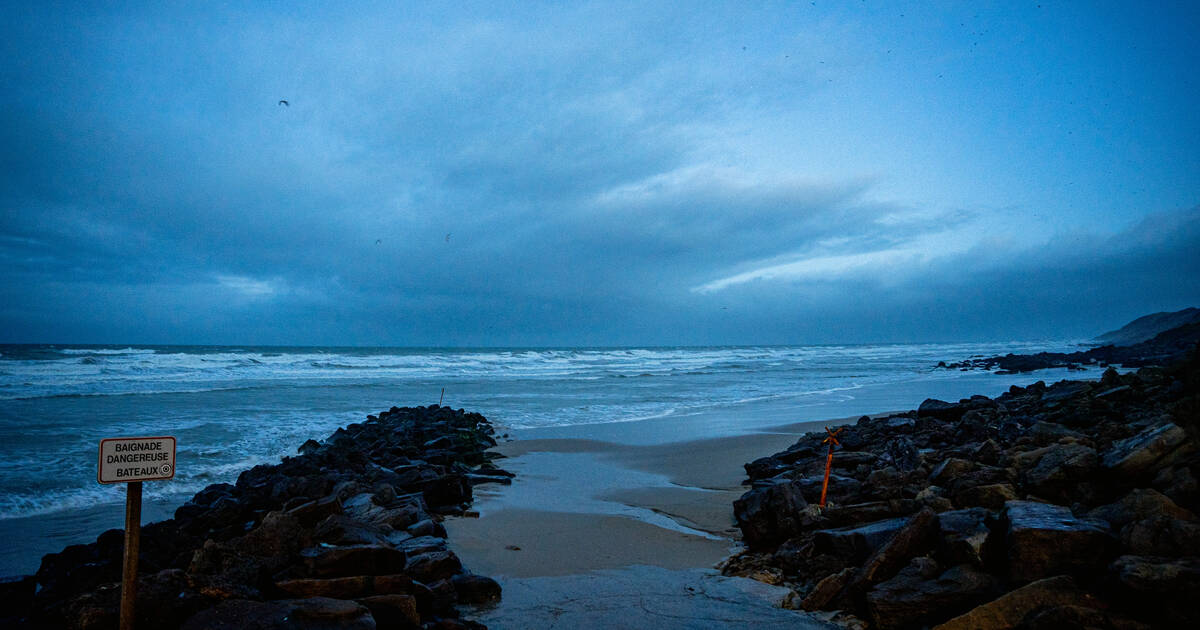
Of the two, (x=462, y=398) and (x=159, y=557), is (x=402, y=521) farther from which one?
(x=462, y=398)

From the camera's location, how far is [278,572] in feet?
15.7

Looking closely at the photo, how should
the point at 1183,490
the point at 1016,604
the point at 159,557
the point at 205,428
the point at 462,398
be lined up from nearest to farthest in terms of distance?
the point at 1016,604 < the point at 1183,490 < the point at 159,557 < the point at 205,428 < the point at 462,398

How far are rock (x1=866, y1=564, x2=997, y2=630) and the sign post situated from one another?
469 cm

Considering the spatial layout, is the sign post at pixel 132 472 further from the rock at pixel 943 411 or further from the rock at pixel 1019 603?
the rock at pixel 943 411

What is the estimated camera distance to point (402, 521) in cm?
679

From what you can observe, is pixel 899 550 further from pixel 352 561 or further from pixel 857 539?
Result: pixel 352 561

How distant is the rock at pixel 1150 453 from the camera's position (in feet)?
16.5

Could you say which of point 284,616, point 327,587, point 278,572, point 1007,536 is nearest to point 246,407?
point 278,572

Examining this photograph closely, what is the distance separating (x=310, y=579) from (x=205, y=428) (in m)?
13.7

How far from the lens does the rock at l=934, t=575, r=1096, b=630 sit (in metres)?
3.78

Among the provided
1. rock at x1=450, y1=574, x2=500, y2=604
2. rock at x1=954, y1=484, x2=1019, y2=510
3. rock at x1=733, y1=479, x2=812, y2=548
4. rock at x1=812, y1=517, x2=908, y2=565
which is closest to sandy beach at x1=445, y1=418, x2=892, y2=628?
rock at x1=450, y1=574, x2=500, y2=604

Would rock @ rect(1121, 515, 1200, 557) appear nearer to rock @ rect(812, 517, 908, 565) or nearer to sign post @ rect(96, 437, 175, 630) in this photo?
rock @ rect(812, 517, 908, 565)

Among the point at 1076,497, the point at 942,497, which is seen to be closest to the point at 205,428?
the point at 942,497

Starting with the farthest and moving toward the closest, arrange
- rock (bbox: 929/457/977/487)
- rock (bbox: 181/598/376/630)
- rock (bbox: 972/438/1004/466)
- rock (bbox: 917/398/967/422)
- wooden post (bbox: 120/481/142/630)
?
rock (bbox: 917/398/967/422) < rock (bbox: 972/438/1004/466) < rock (bbox: 929/457/977/487) < rock (bbox: 181/598/376/630) < wooden post (bbox: 120/481/142/630)
